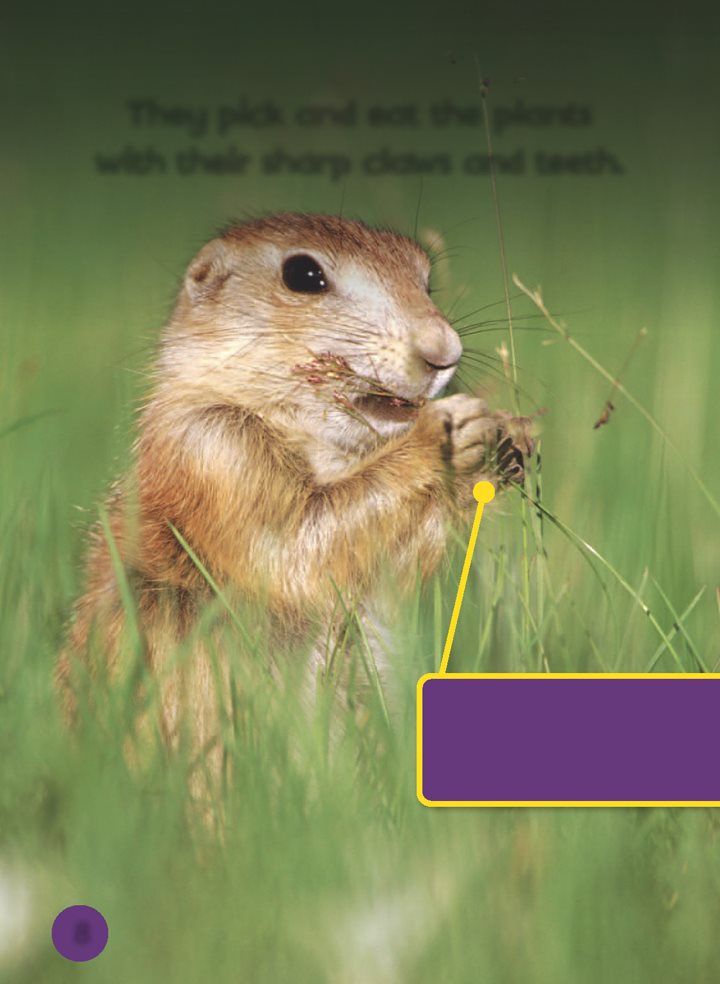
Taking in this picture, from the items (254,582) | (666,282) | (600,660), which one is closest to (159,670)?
(254,582)

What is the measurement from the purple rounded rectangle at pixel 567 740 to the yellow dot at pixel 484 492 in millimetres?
358

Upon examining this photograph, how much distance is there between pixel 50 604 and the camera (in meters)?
2.59

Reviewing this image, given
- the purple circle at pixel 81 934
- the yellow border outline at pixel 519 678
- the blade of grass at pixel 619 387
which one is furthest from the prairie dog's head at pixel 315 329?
the purple circle at pixel 81 934

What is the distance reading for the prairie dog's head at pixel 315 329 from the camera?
2.59m

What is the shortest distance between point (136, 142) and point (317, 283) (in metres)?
0.44

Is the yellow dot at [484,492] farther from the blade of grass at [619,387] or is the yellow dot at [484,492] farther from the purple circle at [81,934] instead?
the purple circle at [81,934]

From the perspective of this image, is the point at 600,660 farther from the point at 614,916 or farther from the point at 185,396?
the point at 185,396

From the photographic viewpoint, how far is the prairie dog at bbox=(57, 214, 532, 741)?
2582mm

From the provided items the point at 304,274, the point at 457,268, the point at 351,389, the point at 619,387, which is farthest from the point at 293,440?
the point at 619,387

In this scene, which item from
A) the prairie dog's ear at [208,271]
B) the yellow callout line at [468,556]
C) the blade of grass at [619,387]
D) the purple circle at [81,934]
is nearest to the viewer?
the purple circle at [81,934]

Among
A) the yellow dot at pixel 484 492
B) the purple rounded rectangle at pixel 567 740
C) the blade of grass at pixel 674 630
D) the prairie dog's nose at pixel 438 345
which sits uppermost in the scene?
the prairie dog's nose at pixel 438 345

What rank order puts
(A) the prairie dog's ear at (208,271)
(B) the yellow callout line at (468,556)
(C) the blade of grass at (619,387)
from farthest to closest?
(A) the prairie dog's ear at (208,271) → (C) the blade of grass at (619,387) → (B) the yellow callout line at (468,556)

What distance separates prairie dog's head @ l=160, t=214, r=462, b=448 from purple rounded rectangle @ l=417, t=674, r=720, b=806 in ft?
1.83

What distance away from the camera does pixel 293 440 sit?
2.64 meters
